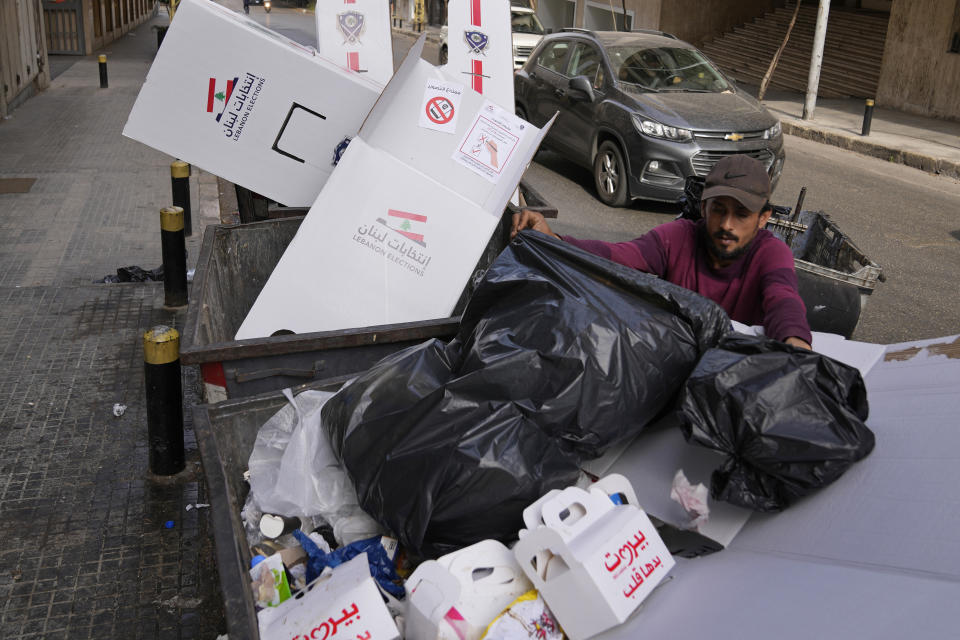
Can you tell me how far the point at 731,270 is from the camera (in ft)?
10.5

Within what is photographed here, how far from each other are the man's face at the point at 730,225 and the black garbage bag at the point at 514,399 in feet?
1.97

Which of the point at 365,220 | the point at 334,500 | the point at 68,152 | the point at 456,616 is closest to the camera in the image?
the point at 456,616

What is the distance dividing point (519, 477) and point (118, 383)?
3.36 metres

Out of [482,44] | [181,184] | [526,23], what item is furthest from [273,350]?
[526,23]

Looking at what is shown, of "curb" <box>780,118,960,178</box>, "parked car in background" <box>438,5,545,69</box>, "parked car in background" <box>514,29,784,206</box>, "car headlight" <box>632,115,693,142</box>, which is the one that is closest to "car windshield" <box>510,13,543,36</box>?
"parked car in background" <box>438,5,545,69</box>

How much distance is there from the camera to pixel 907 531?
191cm

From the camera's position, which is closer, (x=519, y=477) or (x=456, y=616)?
(x=456, y=616)

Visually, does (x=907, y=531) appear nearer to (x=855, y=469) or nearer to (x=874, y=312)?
(x=855, y=469)

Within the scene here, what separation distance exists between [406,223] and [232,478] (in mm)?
1298

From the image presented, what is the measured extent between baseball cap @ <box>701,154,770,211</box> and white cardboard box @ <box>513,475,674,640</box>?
126 centimetres

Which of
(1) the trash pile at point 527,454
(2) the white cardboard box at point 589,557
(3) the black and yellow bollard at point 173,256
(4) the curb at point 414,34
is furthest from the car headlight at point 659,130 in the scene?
(4) the curb at point 414,34

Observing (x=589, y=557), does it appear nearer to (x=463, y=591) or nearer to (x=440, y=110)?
(x=463, y=591)

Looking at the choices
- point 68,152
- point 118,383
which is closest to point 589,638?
point 118,383

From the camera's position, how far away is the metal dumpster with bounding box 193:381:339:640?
5.98 feet
